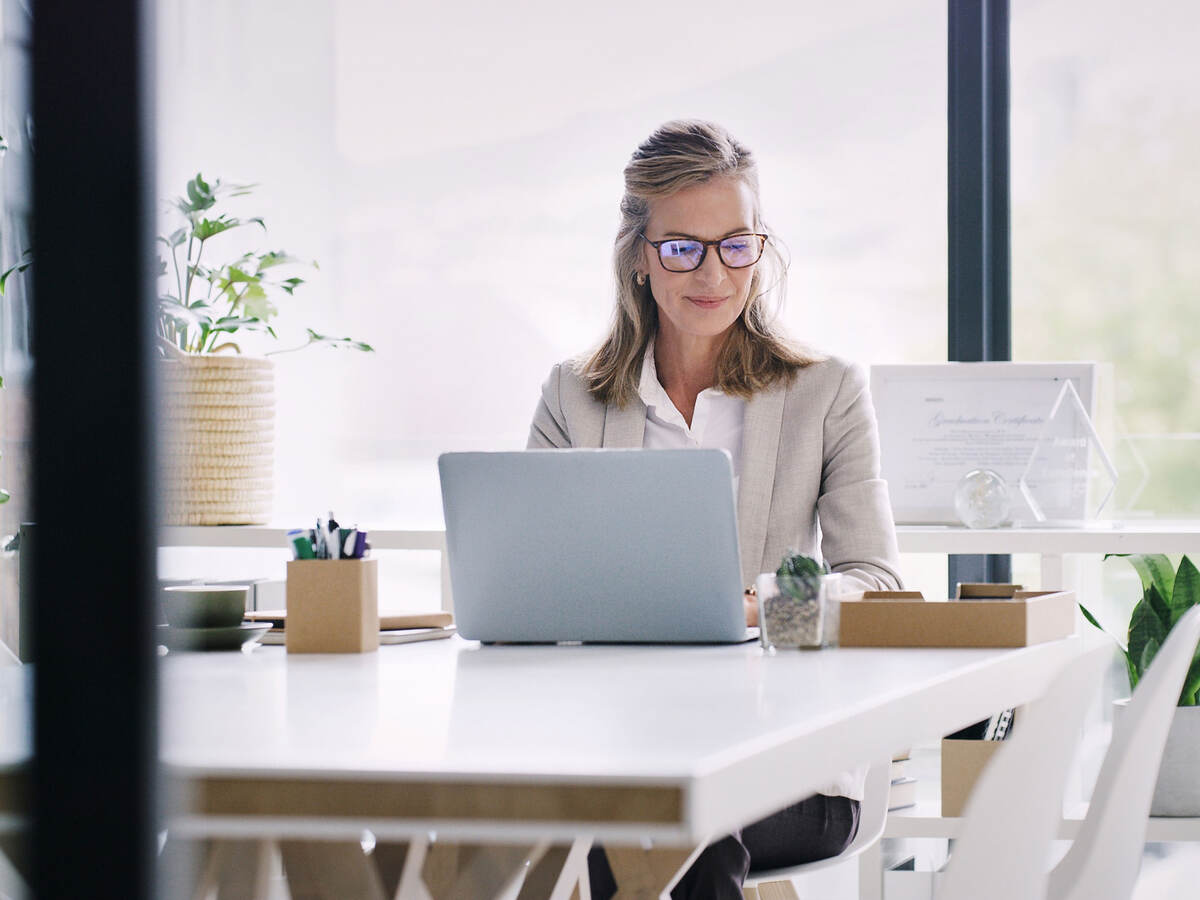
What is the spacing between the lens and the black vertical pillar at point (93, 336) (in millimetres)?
215

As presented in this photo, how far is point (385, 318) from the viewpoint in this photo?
124 inches

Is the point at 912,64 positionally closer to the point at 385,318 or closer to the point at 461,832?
the point at 385,318

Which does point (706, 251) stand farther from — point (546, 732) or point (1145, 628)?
point (546, 732)

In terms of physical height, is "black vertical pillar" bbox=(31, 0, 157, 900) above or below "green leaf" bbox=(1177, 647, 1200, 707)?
above

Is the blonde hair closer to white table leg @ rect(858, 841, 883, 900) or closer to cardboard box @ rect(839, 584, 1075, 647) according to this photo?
cardboard box @ rect(839, 584, 1075, 647)

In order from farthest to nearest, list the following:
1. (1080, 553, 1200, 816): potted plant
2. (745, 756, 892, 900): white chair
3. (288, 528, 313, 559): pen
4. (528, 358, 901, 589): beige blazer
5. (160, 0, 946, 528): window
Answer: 1. (160, 0, 946, 528): window
2. (1080, 553, 1200, 816): potted plant
3. (528, 358, 901, 589): beige blazer
4. (745, 756, 892, 900): white chair
5. (288, 528, 313, 559): pen

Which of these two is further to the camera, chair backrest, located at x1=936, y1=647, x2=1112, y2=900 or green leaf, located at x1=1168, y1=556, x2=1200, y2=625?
green leaf, located at x1=1168, y1=556, x2=1200, y2=625

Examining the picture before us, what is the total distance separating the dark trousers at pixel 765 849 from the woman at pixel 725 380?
13.0 inches

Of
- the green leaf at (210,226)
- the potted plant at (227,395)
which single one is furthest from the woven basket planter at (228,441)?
the green leaf at (210,226)

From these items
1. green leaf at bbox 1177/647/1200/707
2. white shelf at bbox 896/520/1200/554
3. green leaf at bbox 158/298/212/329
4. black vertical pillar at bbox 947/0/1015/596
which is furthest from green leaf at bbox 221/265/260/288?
green leaf at bbox 1177/647/1200/707

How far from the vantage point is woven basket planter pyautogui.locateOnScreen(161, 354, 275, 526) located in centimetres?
268

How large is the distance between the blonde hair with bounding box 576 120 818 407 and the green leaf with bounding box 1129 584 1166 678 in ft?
2.78

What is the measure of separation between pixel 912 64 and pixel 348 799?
2615 mm

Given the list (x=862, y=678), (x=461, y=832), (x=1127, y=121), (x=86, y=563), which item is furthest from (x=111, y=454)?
(x=1127, y=121)
